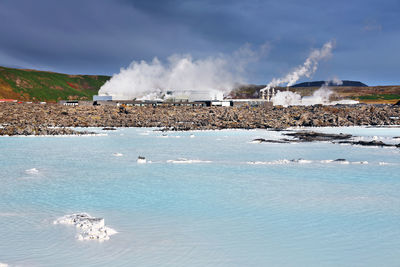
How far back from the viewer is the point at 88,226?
877 cm

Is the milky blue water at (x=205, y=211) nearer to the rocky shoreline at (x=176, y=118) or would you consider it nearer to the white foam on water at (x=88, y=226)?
the white foam on water at (x=88, y=226)

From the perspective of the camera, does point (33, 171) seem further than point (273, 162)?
No

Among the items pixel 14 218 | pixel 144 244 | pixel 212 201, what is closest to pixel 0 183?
pixel 14 218

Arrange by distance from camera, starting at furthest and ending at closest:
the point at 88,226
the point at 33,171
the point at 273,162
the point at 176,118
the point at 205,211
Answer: the point at 176,118, the point at 273,162, the point at 33,171, the point at 205,211, the point at 88,226

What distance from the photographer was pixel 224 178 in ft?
50.8

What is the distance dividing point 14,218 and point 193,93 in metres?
98.3

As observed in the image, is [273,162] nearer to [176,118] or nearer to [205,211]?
[205,211]

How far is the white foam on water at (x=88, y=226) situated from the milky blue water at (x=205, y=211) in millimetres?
190

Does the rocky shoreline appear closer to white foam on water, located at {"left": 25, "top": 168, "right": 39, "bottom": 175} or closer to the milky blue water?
the milky blue water

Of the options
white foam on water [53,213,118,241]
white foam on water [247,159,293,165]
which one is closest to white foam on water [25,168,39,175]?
white foam on water [53,213,118,241]

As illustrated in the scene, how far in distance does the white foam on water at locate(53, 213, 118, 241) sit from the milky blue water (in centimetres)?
19

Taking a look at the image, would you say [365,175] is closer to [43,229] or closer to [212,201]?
[212,201]

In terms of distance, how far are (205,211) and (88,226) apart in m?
3.07

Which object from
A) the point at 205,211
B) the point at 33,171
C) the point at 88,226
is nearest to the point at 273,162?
the point at 205,211
